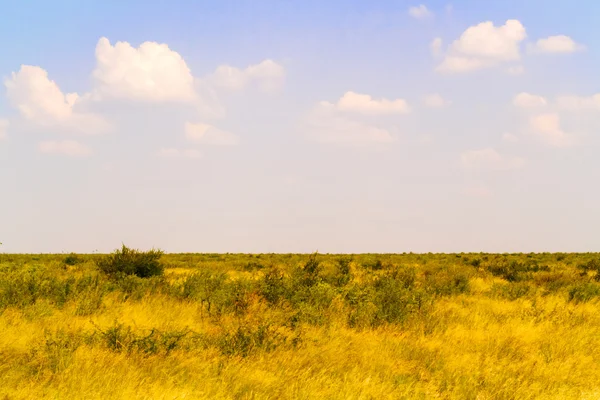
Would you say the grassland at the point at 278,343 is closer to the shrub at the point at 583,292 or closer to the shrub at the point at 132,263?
the shrub at the point at 583,292

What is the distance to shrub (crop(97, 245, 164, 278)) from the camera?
49.9 ft

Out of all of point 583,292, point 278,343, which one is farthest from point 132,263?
point 583,292

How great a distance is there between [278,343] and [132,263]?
33.0ft

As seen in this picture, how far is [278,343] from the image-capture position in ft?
22.0

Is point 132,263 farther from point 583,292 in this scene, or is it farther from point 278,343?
point 583,292

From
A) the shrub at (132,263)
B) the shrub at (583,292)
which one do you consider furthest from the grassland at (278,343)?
the shrub at (132,263)

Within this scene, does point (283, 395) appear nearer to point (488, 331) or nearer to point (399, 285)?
point (488, 331)

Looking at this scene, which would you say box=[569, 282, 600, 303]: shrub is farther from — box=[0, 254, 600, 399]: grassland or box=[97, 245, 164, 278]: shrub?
box=[97, 245, 164, 278]: shrub

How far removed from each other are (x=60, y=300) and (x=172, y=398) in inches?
225

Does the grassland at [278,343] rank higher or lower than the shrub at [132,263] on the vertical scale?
lower

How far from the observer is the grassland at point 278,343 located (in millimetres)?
5289

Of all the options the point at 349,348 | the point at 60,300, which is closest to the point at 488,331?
the point at 349,348

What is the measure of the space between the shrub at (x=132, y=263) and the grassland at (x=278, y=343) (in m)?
3.87

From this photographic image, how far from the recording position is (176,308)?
9.13 m
